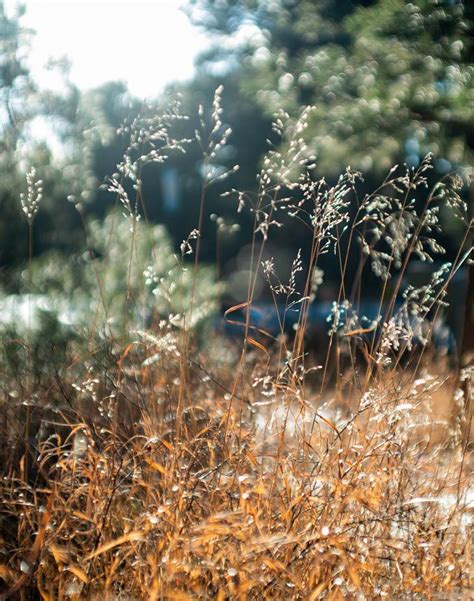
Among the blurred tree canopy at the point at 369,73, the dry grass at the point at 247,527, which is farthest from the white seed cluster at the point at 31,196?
the blurred tree canopy at the point at 369,73

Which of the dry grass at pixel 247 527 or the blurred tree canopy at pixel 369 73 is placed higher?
the blurred tree canopy at pixel 369 73

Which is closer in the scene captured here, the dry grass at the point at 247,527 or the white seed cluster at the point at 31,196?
the dry grass at the point at 247,527

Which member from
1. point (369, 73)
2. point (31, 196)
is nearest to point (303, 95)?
point (369, 73)

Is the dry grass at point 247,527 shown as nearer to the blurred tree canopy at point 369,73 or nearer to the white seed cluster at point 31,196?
the white seed cluster at point 31,196

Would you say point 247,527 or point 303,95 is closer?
point 247,527

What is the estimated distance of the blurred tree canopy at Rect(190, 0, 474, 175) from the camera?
16.2 feet

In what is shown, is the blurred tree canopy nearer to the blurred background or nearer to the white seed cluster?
the blurred background

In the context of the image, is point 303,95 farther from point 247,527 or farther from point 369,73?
point 247,527

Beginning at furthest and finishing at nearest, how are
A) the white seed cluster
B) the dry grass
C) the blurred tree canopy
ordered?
the blurred tree canopy < the white seed cluster < the dry grass

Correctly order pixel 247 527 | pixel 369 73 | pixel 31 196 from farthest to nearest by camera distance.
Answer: pixel 369 73 < pixel 31 196 < pixel 247 527

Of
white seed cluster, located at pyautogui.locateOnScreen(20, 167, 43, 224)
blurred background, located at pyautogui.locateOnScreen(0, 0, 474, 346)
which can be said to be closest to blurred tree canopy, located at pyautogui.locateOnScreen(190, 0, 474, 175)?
blurred background, located at pyautogui.locateOnScreen(0, 0, 474, 346)

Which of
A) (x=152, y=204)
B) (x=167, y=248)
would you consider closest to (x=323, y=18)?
(x=167, y=248)

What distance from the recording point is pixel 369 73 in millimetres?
5156

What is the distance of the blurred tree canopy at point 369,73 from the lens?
4930 millimetres
